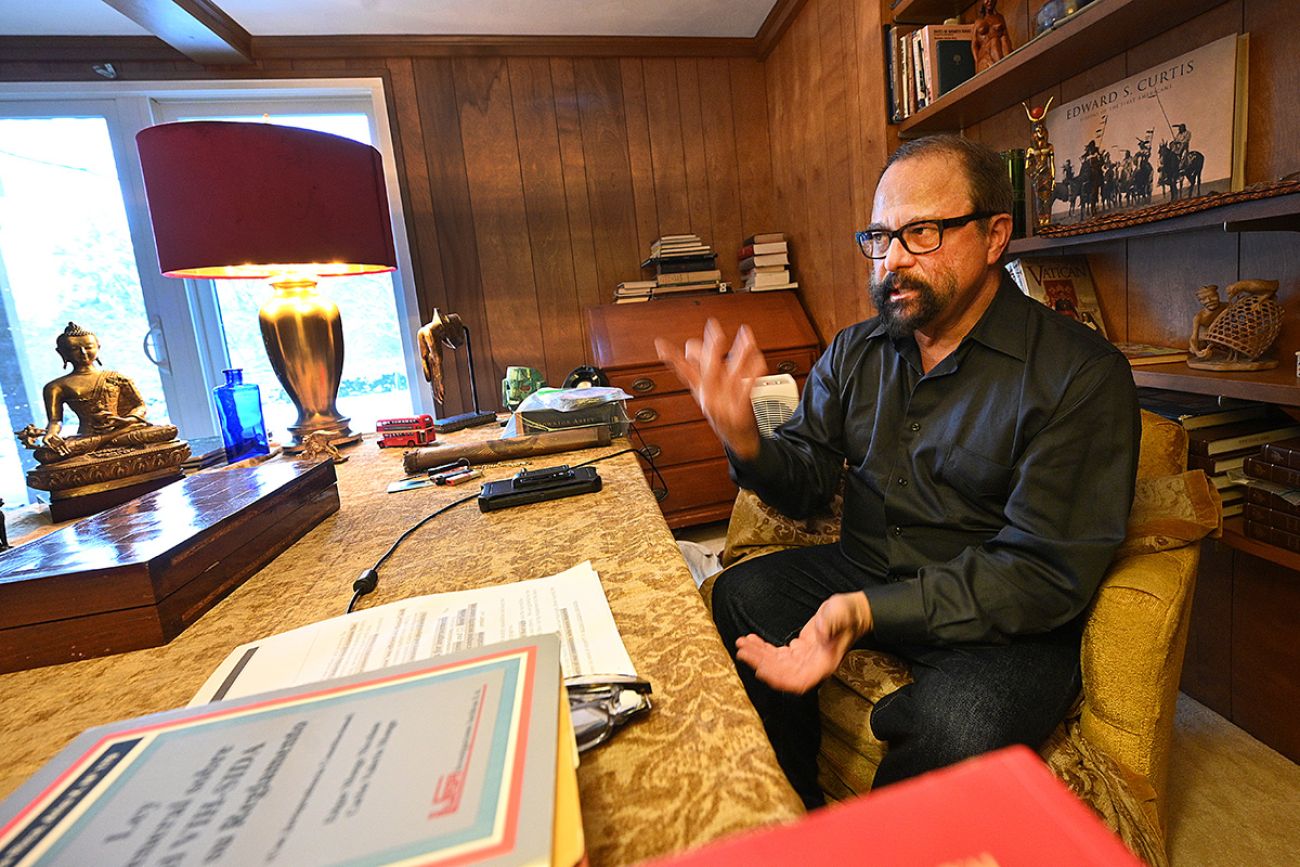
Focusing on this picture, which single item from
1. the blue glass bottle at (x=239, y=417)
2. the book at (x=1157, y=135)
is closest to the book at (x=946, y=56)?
the book at (x=1157, y=135)

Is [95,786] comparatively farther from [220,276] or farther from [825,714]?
[220,276]

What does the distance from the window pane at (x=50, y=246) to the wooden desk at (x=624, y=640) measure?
230cm

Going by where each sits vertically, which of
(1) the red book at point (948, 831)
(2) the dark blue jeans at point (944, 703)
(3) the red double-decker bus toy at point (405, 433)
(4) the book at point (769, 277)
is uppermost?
(4) the book at point (769, 277)

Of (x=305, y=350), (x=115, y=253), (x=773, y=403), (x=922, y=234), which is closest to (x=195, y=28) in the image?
(x=115, y=253)

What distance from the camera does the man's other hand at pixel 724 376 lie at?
1062 mm

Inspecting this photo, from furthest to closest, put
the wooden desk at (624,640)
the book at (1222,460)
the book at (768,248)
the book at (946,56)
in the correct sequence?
the book at (768,248)
the book at (946,56)
the book at (1222,460)
the wooden desk at (624,640)

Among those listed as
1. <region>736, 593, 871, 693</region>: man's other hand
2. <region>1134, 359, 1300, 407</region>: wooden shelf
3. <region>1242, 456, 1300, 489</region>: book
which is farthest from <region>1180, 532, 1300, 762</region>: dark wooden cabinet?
<region>736, 593, 871, 693</region>: man's other hand

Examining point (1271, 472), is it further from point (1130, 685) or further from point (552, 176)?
point (552, 176)

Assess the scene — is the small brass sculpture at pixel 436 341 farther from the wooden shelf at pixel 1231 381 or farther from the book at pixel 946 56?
the wooden shelf at pixel 1231 381

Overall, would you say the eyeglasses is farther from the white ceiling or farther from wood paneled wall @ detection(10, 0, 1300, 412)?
the white ceiling

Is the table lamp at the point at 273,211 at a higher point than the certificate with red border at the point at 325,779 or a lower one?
higher

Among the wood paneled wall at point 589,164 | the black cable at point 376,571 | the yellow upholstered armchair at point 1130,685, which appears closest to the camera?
the black cable at point 376,571

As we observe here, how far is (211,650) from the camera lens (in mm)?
607

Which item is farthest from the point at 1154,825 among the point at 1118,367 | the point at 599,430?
the point at 599,430
